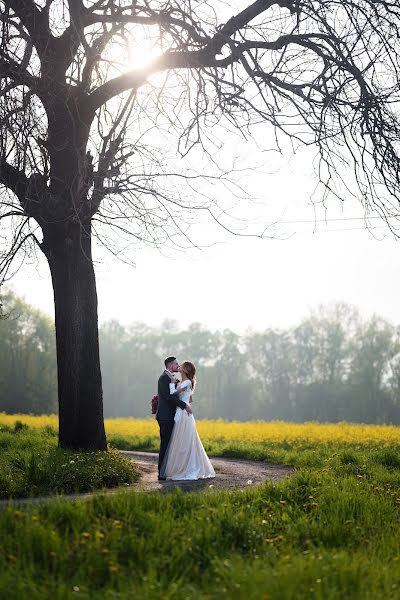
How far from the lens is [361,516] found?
28.0ft

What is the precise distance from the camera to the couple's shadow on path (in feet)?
37.4

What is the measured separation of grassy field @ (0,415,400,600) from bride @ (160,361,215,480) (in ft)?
12.2

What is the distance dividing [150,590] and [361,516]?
3.82m

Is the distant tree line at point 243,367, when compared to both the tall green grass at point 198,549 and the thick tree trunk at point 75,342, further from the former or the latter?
the tall green grass at point 198,549

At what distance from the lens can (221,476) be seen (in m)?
13.3

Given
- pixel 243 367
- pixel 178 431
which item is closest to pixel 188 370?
pixel 178 431

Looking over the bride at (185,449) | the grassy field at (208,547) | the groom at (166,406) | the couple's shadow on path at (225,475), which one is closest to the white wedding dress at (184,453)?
the bride at (185,449)

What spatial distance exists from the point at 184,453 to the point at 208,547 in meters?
6.56

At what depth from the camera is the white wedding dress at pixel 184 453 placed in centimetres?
1302

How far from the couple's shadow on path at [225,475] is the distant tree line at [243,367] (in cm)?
4808

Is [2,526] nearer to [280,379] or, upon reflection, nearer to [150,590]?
[150,590]

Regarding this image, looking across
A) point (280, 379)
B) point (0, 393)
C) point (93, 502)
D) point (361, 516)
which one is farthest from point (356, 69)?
point (280, 379)

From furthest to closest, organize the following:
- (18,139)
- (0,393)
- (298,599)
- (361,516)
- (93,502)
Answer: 1. (0,393)
2. (18,139)
3. (361,516)
4. (93,502)
5. (298,599)

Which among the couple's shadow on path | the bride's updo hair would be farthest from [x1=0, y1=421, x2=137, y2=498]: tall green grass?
the bride's updo hair
